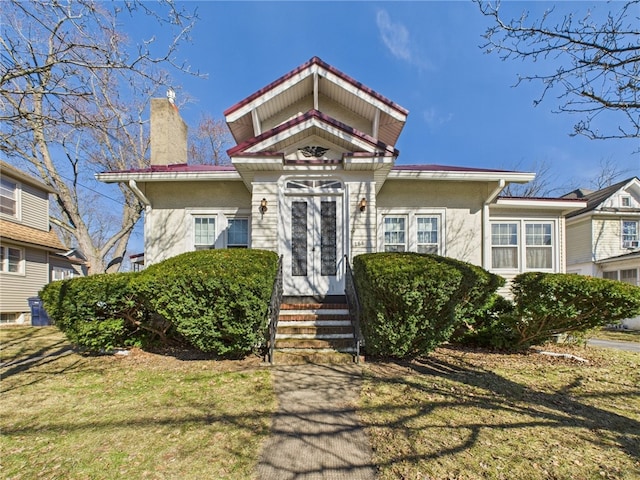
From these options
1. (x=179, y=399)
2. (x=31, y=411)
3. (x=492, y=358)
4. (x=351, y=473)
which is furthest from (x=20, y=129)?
(x=492, y=358)

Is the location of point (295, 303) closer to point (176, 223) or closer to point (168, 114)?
point (176, 223)

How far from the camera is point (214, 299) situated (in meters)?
5.28

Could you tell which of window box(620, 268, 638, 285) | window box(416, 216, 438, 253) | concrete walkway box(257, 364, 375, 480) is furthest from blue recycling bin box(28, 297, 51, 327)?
window box(620, 268, 638, 285)

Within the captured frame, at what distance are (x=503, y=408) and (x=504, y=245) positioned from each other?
6.80 metres

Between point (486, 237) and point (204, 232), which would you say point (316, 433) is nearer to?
point (204, 232)

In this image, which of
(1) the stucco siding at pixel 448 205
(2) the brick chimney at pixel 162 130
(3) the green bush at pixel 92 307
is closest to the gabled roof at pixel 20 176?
(2) the brick chimney at pixel 162 130

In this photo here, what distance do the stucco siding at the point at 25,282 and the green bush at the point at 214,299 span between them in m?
13.6

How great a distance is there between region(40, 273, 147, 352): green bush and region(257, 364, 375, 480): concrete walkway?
3375 millimetres

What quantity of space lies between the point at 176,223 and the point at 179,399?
237 inches

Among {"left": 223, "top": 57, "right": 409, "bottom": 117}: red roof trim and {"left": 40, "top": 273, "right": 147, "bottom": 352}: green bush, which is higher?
{"left": 223, "top": 57, "right": 409, "bottom": 117}: red roof trim

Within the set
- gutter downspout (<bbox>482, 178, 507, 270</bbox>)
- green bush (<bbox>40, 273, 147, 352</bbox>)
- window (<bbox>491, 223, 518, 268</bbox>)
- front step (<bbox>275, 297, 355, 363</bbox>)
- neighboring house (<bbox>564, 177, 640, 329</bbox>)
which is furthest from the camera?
neighboring house (<bbox>564, 177, 640, 329</bbox>)

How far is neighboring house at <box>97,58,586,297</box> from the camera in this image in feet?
25.0

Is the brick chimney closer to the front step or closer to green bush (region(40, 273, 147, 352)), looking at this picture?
green bush (region(40, 273, 147, 352))

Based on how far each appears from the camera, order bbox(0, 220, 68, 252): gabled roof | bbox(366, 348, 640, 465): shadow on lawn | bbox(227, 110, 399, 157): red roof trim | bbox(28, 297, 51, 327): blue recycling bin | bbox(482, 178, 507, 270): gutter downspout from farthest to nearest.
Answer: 1. bbox(0, 220, 68, 252): gabled roof
2. bbox(28, 297, 51, 327): blue recycling bin
3. bbox(482, 178, 507, 270): gutter downspout
4. bbox(227, 110, 399, 157): red roof trim
5. bbox(366, 348, 640, 465): shadow on lawn
